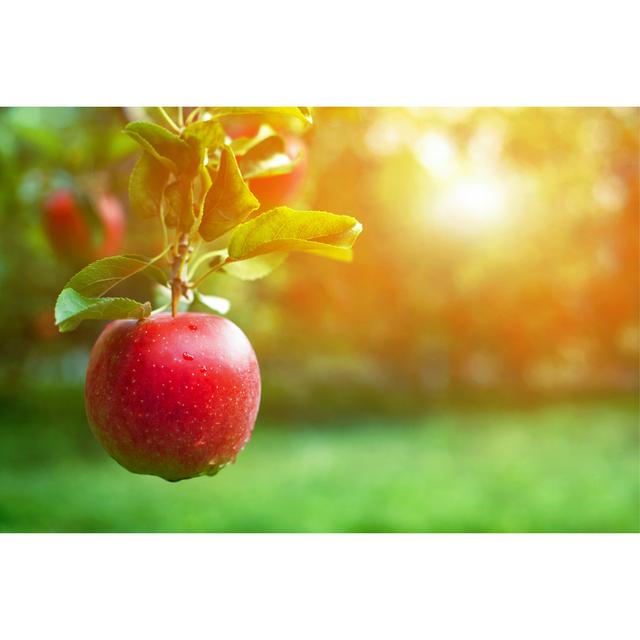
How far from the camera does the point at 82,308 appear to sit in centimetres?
67

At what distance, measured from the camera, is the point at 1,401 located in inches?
304

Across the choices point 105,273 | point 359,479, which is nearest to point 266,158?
point 105,273

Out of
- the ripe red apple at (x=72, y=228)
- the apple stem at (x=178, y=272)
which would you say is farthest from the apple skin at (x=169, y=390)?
the ripe red apple at (x=72, y=228)

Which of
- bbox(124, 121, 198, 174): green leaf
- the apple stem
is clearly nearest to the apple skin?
the apple stem

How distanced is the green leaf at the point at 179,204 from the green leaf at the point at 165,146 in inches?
0.6

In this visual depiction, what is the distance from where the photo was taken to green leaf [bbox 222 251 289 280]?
2.74ft

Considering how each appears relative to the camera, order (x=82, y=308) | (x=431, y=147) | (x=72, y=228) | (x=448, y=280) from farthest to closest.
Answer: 1. (x=448, y=280)
2. (x=431, y=147)
3. (x=72, y=228)
4. (x=82, y=308)

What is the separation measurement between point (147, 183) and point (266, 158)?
0.14 m

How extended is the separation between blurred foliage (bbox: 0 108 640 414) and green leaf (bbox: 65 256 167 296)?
2539 mm

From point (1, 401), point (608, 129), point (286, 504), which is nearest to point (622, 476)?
point (286, 504)

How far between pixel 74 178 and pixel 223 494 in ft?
13.8

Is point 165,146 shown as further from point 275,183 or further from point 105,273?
point 275,183

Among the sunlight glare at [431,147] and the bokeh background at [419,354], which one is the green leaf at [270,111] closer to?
the bokeh background at [419,354]
